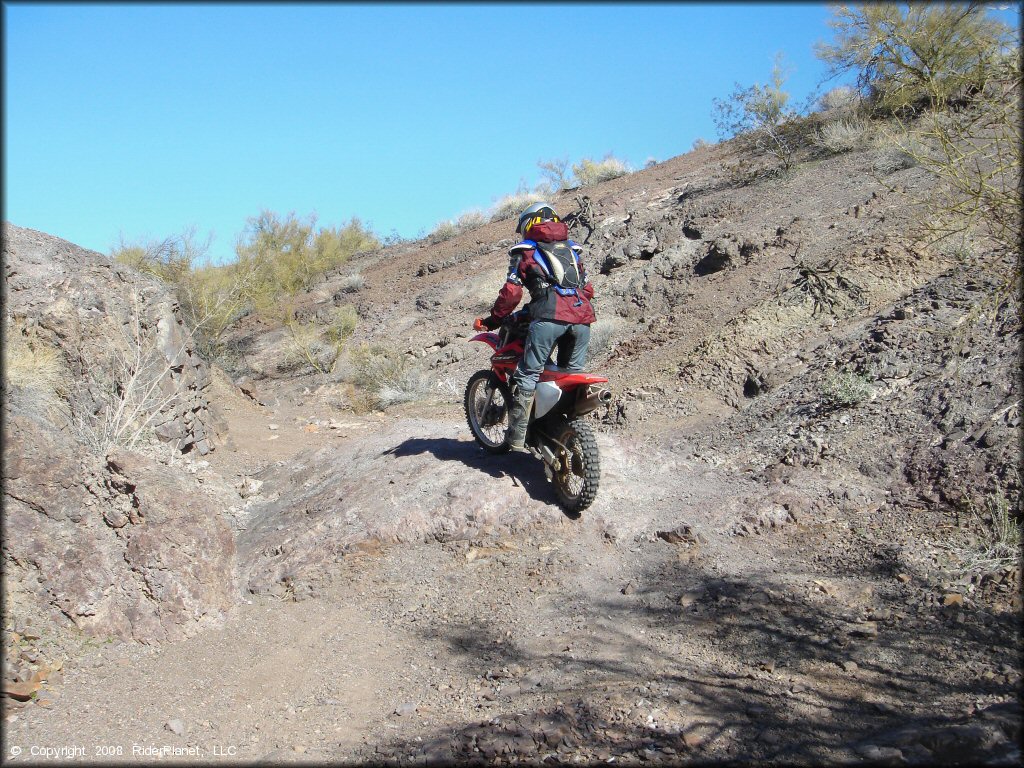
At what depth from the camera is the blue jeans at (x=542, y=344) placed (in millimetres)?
5910

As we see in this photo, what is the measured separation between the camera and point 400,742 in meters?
3.77

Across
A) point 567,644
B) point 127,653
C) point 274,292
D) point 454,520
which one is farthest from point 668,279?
point 274,292

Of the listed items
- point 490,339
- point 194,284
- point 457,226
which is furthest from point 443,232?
point 490,339

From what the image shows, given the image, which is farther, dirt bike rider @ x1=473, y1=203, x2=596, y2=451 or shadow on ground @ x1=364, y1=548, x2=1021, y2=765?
dirt bike rider @ x1=473, y1=203, x2=596, y2=451

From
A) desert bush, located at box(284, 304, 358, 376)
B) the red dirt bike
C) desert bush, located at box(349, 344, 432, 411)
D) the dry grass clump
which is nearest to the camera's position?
the red dirt bike

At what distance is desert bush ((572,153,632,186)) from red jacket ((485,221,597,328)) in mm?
16627

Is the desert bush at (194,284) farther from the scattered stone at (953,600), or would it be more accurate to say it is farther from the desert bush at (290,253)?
the scattered stone at (953,600)

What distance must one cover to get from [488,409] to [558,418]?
804mm

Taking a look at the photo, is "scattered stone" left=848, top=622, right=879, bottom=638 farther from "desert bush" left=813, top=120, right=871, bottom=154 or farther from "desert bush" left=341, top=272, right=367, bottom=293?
"desert bush" left=341, top=272, right=367, bottom=293

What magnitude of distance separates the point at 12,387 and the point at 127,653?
243 cm

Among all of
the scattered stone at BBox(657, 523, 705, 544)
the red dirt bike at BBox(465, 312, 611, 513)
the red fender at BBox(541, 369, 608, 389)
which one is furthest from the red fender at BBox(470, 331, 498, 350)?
the scattered stone at BBox(657, 523, 705, 544)

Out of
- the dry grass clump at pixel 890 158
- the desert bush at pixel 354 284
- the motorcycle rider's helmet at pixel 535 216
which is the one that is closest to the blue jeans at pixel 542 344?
the motorcycle rider's helmet at pixel 535 216

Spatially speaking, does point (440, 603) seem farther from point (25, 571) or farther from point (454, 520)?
point (25, 571)

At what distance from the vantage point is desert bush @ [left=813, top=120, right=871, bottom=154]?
45.2 ft
